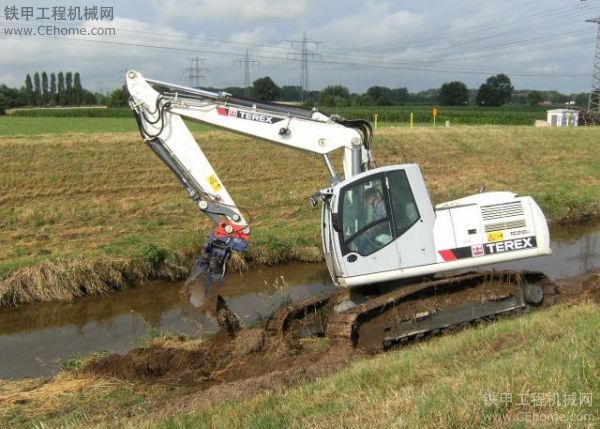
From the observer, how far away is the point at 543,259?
14273 millimetres

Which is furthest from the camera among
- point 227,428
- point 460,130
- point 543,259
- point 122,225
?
point 460,130

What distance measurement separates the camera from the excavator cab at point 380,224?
8.63m

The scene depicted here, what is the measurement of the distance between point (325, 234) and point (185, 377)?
2752 millimetres

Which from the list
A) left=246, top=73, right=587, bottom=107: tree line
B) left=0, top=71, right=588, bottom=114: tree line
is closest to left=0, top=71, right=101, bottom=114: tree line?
left=0, top=71, right=588, bottom=114: tree line

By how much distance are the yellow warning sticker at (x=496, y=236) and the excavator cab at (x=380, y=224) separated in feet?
2.77

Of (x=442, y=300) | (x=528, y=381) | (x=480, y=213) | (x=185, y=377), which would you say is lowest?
(x=185, y=377)

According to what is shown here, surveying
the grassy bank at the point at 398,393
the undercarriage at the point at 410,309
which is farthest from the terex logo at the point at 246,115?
the grassy bank at the point at 398,393

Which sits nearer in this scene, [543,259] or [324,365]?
[324,365]

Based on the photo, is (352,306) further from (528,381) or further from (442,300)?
(528,381)

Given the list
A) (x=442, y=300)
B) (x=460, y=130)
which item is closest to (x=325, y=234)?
(x=442, y=300)

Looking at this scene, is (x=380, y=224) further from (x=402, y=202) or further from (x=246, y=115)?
(x=246, y=115)

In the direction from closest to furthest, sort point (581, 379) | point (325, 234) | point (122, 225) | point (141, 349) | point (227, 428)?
point (581, 379), point (227, 428), point (141, 349), point (325, 234), point (122, 225)

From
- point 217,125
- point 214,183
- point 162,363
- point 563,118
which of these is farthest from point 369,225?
point 563,118

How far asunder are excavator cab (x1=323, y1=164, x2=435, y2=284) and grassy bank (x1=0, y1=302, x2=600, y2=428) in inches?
60.9
